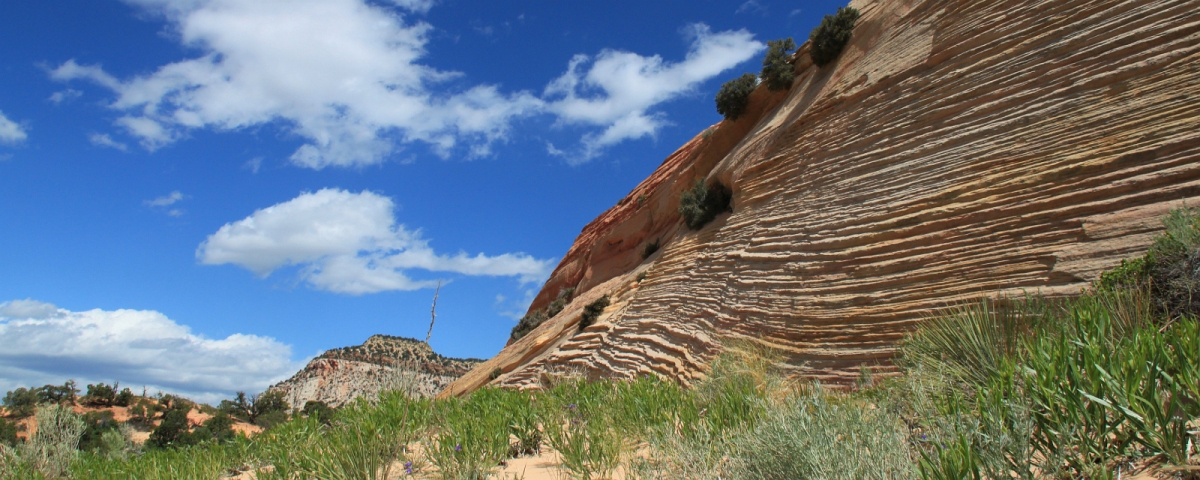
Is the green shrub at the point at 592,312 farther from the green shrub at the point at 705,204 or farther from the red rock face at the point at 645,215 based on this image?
the red rock face at the point at 645,215

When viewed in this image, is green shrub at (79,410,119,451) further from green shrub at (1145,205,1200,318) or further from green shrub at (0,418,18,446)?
green shrub at (1145,205,1200,318)

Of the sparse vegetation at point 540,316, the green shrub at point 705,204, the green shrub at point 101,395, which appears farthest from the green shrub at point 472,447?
the green shrub at point 101,395

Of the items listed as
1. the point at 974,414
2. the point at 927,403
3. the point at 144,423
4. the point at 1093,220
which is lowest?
the point at 1093,220

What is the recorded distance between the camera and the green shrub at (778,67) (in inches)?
862

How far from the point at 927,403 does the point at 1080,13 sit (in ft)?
31.1

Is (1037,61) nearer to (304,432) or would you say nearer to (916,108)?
(916,108)

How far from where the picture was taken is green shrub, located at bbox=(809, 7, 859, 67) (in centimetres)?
1767

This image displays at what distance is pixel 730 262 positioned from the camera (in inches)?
608

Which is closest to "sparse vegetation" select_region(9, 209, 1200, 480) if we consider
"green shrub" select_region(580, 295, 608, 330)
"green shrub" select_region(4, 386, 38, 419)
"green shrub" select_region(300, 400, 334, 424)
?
"green shrub" select_region(300, 400, 334, 424)

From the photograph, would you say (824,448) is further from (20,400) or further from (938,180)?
(20,400)

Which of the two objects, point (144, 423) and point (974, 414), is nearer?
point (974, 414)

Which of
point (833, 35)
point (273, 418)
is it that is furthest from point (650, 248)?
point (273, 418)

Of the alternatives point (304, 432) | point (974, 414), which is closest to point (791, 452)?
point (974, 414)

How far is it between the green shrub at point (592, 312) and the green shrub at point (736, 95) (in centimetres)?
948
